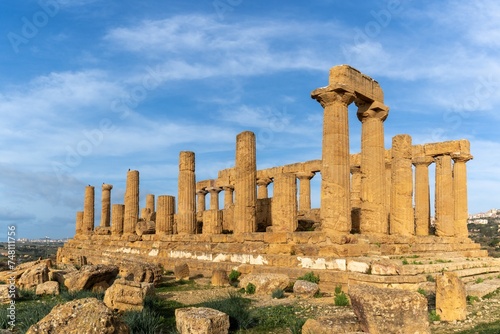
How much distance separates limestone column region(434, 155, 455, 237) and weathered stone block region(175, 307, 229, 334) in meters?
19.1

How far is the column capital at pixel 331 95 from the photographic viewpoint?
15.1 metres

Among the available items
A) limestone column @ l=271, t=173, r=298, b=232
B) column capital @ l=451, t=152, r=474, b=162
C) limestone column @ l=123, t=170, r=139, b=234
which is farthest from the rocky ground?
limestone column @ l=123, t=170, r=139, b=234

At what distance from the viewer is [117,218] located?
3053 centimetres

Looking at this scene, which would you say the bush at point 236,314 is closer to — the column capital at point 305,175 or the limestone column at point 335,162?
the limestone column at point 335,162

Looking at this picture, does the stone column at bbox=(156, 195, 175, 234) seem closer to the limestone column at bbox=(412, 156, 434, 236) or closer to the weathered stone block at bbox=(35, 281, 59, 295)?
the weathered stone block at bbox=(35, 281, 59, 295)

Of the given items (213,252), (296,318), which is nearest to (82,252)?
(213,252)

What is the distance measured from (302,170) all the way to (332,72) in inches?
517

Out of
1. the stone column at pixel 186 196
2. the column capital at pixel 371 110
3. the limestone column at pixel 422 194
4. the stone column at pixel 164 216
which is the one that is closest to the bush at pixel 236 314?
the column capital at pixel 371 110

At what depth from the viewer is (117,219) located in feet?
100

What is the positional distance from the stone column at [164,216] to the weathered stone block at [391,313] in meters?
18.6

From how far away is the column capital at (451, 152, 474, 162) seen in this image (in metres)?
23.2

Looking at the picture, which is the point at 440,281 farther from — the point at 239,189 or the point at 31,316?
the point at 239,189

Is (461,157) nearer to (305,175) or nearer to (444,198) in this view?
(444,198)

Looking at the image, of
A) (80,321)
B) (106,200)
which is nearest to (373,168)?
(80,321)
